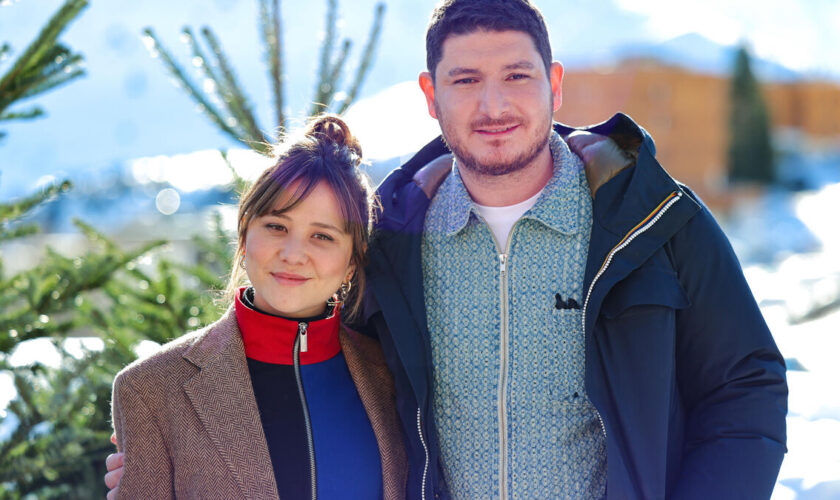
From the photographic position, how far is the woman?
2021 mm

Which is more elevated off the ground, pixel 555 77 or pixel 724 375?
pixel 555 77

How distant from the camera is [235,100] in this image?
390cm

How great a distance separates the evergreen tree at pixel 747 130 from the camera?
3938cm

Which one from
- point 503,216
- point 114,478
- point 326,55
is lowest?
point 114,478

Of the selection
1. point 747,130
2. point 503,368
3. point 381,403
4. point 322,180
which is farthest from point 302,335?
point 747,130

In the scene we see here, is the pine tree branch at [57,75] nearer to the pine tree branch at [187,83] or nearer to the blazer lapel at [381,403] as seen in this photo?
the pine tree branch at [187,83]

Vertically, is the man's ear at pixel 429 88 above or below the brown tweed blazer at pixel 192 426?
above

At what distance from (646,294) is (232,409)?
3.77ft

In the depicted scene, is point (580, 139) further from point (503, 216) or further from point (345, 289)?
point (345, 289)

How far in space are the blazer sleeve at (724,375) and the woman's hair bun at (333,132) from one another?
1023 mm

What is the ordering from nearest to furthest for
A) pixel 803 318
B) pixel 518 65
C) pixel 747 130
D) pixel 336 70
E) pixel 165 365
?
pixel 165 365
pixel 518 65
pixel 336 70
pixel 803 318
pixel 747 130

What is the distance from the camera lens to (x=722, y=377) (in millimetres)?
2084

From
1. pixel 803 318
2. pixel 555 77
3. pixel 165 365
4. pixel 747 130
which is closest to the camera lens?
pixel 165 365

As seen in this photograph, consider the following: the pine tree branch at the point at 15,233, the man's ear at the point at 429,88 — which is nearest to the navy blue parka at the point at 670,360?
the man's ear at the point at 429,88
